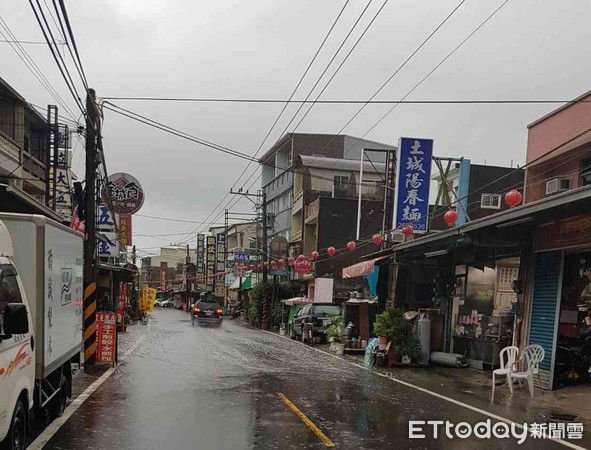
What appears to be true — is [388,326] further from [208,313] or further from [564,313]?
[208,313]

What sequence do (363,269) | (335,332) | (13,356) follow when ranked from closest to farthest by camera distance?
1. (13,356)
2. (363,269)
3. (335,332)

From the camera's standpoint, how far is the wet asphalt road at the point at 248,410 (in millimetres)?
6941

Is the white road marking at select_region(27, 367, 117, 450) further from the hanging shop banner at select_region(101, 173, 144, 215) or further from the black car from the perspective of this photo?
the black car

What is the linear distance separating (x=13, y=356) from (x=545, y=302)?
10400 millimetres

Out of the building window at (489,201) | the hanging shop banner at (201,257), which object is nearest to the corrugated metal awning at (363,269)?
the building window at (489,201)

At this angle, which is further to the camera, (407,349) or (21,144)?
(21,144)

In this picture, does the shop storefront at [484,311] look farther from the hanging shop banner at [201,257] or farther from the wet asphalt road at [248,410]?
the hanging shop banner at [201,257]

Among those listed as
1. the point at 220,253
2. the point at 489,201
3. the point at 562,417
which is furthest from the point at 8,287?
the point at 220,253

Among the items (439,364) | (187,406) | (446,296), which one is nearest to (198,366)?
(187,406)

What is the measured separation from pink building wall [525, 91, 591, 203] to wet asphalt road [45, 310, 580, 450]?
769 cm

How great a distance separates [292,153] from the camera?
47594 mm

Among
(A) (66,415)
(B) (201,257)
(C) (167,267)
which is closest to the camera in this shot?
(A) (66,415)

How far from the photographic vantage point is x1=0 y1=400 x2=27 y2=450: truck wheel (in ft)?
17.0

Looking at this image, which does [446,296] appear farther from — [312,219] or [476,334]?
[312,219]
